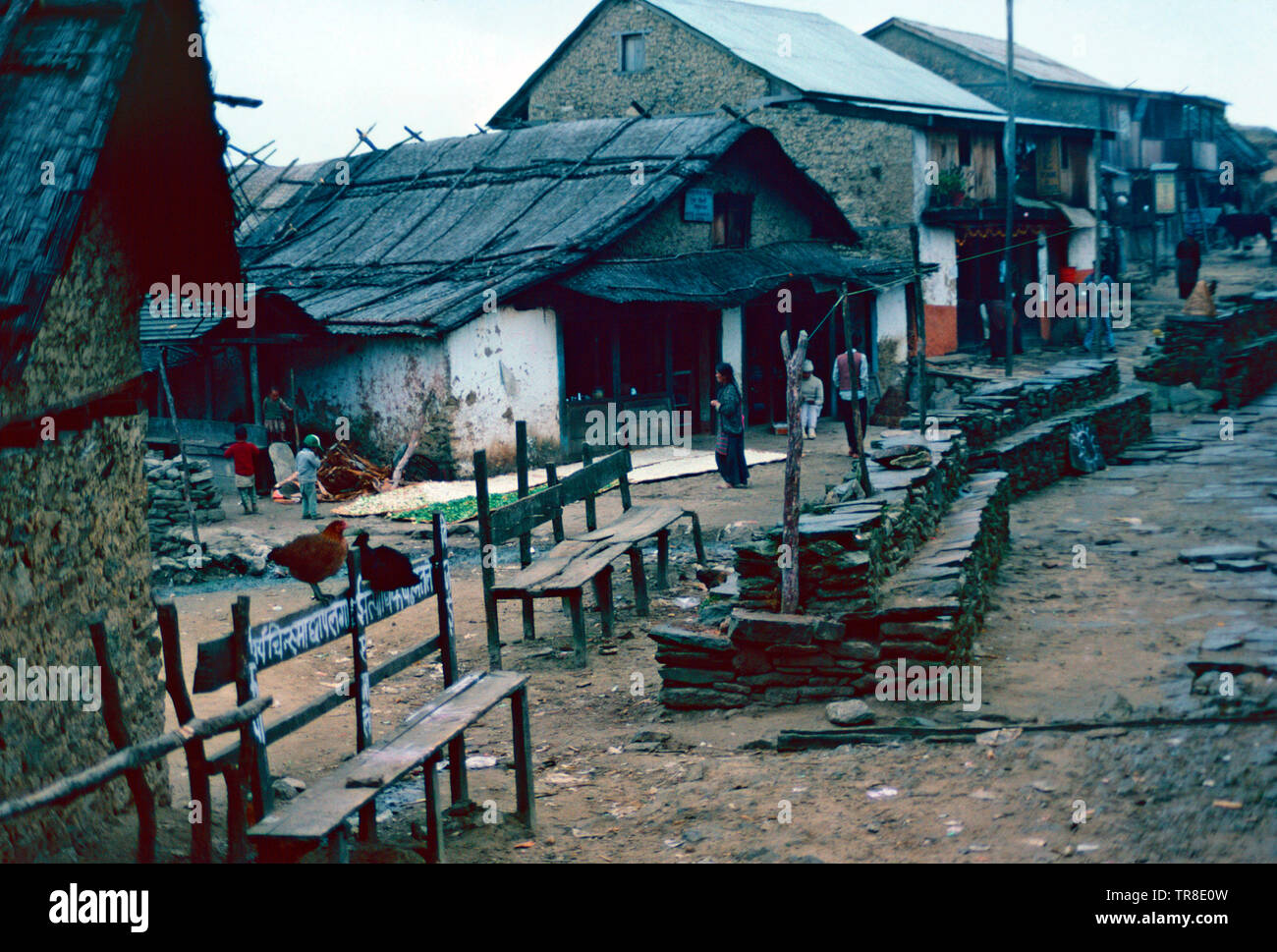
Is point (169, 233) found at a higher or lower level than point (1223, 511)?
higher

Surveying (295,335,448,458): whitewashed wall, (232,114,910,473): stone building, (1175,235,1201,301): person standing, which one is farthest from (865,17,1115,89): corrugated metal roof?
(295,335,448,458): whitewashed wall

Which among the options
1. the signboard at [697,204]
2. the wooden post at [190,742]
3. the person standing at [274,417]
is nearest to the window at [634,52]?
the signboard at [697,204]

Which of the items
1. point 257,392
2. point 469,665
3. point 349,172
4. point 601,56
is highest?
point 601,56

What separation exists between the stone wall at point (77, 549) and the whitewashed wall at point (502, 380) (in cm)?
1262

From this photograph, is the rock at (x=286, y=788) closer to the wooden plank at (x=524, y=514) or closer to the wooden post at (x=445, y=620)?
the wooden post at (x=445, y=620)

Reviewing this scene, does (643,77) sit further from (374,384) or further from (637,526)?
(637,526)

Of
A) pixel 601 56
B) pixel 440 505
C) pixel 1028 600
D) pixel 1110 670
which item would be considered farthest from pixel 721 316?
pixel 1110 670

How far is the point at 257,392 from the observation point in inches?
768

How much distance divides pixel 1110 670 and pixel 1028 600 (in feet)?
7.13

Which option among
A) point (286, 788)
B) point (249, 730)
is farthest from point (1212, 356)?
point (249, 730)

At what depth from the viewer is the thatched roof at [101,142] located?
518cm

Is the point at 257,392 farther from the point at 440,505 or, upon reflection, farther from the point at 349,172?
the point at 349,172

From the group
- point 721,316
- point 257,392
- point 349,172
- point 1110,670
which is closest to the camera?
point 1110,670

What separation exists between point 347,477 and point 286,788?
472 inches
